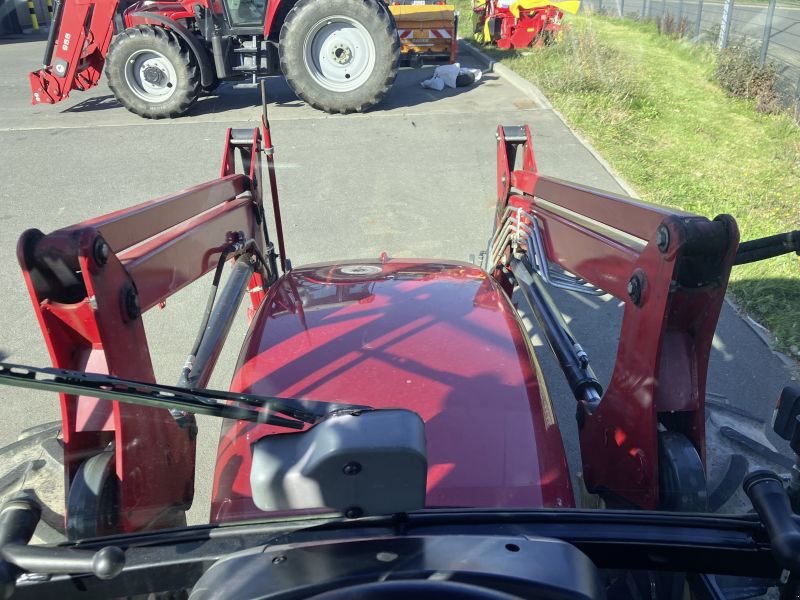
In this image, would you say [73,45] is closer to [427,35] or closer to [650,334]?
[427,35]

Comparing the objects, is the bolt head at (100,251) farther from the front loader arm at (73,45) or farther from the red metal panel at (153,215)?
the front loader arm at (73,45)

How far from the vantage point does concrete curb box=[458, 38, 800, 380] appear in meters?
4.57

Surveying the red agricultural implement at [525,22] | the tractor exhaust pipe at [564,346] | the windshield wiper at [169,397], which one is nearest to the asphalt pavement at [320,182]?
the tractor exhaust pipe at [564,346]

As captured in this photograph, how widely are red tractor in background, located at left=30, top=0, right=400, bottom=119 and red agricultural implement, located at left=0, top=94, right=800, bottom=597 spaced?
27.4ft

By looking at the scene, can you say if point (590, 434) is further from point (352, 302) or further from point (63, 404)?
point (63, 404)

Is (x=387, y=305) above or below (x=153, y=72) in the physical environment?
below

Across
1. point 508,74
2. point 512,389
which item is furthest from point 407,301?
point 508,74

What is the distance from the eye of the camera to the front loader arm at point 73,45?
34.6 ft

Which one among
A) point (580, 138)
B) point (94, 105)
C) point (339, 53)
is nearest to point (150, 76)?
point (94, 105)

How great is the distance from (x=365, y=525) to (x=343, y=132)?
9.24m

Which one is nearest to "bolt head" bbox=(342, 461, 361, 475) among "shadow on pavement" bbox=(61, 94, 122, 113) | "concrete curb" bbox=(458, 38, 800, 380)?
"concrete curb" bbox=(458, 38, 800, 380)

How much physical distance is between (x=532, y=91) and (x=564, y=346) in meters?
9.88

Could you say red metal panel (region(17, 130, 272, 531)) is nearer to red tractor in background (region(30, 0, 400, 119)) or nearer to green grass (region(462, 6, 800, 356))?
green grass (region(462, 6, 800, 356))

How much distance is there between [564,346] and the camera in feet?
8.40
